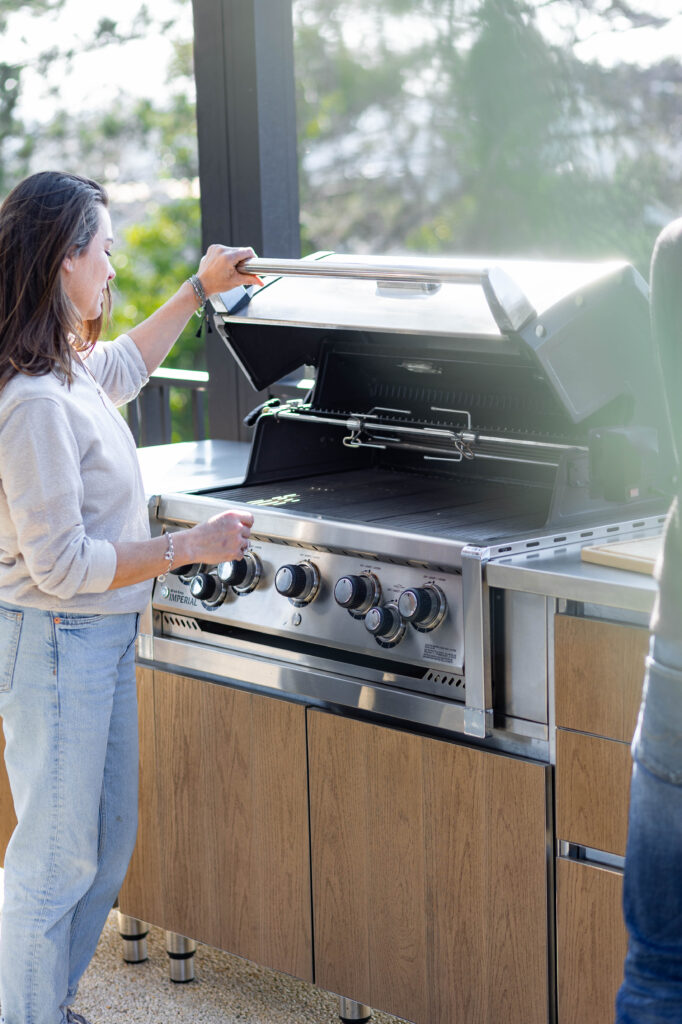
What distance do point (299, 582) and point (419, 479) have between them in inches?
19.0

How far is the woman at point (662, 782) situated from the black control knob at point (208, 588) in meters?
1.00

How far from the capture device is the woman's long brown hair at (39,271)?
6.28 feet

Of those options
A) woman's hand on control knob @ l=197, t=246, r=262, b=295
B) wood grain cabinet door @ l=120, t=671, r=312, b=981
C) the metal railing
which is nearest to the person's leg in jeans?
wood grain cabinet door @ l=120, t=671, r=312, b=981

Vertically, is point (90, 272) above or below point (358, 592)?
above

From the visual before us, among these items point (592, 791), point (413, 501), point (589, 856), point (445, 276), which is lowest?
point (589, 856)

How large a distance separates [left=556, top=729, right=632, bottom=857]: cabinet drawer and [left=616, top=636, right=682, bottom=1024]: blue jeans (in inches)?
12.5

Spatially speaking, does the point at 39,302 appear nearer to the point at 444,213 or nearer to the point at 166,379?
the point at 166,379

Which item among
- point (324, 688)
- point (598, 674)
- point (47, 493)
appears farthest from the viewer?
point (324, 688)

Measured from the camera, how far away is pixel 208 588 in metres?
2.26

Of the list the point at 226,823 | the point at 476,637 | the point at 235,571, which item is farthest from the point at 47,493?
the point at 226,823

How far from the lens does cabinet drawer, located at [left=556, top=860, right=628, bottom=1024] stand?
180 centimetres

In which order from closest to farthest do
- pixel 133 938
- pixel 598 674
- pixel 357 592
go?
pixel 598 674 < pixel 357 592 < pixel 133 938

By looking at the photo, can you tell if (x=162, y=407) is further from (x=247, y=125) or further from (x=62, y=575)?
(x=62, y=575)

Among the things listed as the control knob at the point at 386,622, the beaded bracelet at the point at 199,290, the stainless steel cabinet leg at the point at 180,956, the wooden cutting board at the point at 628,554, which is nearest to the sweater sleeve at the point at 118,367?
the beaded bracelet at the point at 199,290
